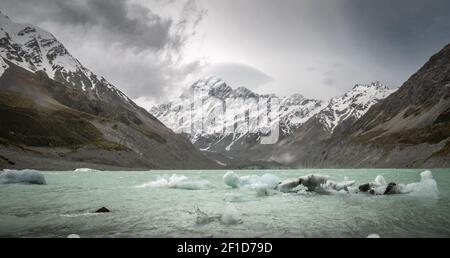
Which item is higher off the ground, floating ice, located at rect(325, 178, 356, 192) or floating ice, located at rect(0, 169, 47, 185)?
floating ice, located at rect(0, 169, 47, 185)

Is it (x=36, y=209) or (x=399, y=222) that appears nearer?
(x=399, y=222)

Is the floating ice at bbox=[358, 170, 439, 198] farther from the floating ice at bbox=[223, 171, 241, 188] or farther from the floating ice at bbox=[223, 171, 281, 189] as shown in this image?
the floating ice at bbox=[223, 171, 241, 188]

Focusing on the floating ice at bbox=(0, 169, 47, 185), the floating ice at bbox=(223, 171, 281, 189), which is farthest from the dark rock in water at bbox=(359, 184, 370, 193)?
the floating ice at bbox=(0, 169, 47, 185)

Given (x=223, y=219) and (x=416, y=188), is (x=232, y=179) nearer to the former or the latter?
(x=416, y=188)

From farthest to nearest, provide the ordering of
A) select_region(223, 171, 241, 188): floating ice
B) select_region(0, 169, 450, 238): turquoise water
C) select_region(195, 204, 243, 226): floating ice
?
select_region(223, 171, 241, 188): floating ice < select_region(195, 204, 243, 226): floating ice < select_region(0, 169, 450, 238): turquoise water

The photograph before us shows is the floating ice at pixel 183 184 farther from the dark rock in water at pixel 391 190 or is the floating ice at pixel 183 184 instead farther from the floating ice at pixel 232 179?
the dark rock in water at pixel 391 190

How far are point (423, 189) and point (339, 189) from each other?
8278 millimetres

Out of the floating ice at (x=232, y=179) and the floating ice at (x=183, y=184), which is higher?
the floating ice at (x=232, y=179)

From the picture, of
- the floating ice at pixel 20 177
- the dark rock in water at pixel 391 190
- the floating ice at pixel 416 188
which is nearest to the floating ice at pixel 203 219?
the floating ice at pixel 416 188

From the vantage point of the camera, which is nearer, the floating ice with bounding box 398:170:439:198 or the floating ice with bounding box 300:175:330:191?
the floating ice with bounding box 398:170:439:198

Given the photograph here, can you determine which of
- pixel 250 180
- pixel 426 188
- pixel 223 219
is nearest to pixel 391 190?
pixel 426 188

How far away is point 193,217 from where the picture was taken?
25391 mm

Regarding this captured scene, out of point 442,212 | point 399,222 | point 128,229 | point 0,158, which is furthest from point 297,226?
point 0,158
